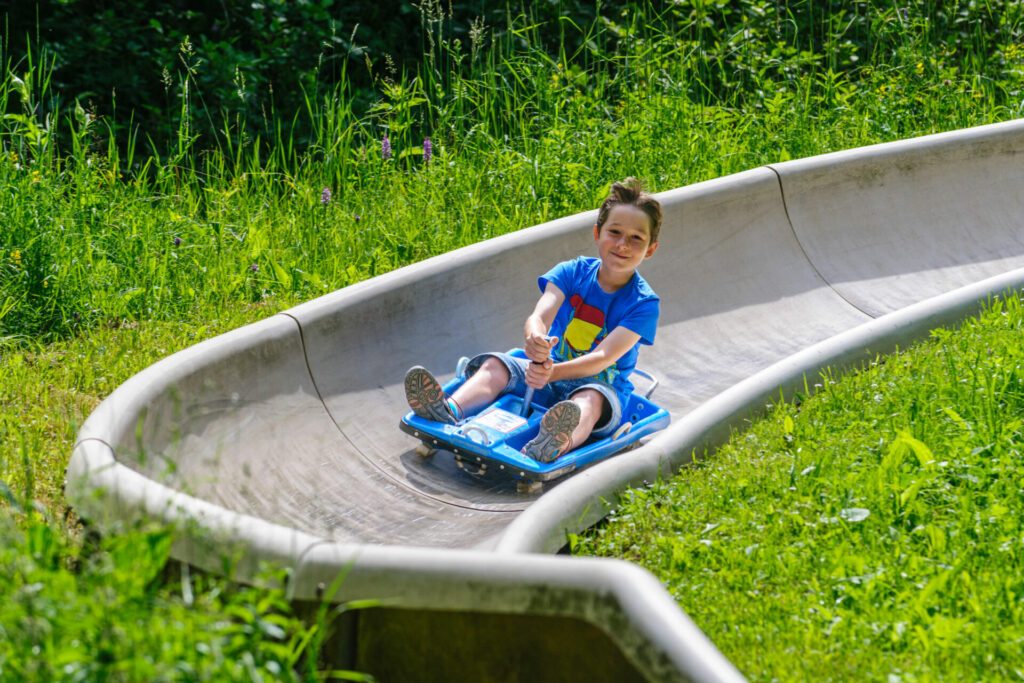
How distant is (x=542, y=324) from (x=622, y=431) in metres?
0.50

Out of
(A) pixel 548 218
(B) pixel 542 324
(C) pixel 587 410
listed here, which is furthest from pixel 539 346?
(A) pixel 548 218

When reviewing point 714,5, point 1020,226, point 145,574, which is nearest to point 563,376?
point 145,574

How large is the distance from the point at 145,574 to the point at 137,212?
3710mm

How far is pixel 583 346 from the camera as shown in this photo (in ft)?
14.8

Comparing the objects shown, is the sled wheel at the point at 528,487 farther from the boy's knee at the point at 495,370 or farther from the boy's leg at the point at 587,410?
the boy's knee at the point at 495,370

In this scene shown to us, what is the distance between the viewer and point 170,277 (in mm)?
5172

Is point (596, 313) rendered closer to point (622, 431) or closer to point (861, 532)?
point (622, 431)

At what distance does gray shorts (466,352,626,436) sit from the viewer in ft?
13.8

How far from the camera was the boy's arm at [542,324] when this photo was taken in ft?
13.3

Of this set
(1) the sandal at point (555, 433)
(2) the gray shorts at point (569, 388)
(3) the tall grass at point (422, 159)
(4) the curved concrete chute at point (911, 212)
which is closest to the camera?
(1) the sandal at point (555, 433)

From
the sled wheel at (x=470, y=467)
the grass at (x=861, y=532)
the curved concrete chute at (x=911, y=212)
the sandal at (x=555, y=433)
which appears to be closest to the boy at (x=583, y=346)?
the sandal at (x=555, y=433)

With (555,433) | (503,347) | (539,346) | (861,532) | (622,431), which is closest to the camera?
(861,532)

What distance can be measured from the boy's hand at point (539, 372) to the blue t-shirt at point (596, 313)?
11.6 inches

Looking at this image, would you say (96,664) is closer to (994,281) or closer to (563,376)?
(563,376)
